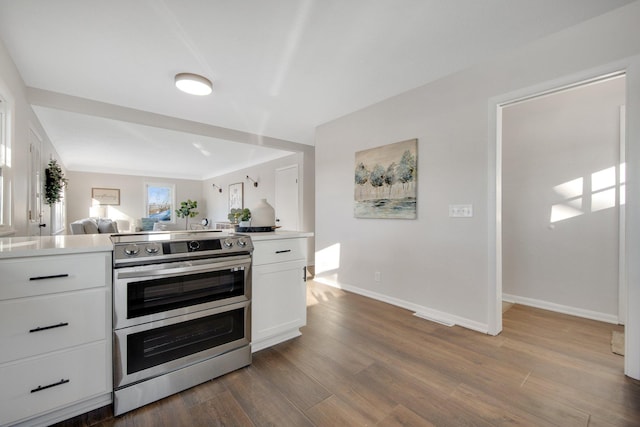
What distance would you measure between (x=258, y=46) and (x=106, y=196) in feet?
25.8

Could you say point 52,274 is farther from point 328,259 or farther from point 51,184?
point 51,184

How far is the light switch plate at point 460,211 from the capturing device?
2492mm

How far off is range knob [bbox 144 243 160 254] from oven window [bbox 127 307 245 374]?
0.44 meters

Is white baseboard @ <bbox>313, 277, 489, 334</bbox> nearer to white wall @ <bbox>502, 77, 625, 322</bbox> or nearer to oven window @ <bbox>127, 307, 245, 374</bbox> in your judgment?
white wall @ <bbox>502, 77, 625, 322</bbox>

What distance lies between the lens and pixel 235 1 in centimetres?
168

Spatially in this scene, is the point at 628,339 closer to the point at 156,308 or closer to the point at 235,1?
the point at 156,308

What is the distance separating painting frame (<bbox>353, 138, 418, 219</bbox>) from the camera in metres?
2.94

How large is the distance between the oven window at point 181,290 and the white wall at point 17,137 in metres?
1.72

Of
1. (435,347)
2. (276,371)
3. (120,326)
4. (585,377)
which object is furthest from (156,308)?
(585,377)

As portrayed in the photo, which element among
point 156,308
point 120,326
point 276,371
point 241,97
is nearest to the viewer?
point 120,326

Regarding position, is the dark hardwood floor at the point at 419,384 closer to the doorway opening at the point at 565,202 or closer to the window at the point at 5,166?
the doorway opening at the point at 565,202

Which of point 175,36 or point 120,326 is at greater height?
point 175,36

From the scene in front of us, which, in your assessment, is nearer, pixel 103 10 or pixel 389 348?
pixel 103 10

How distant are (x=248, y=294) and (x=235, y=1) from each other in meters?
1.89
